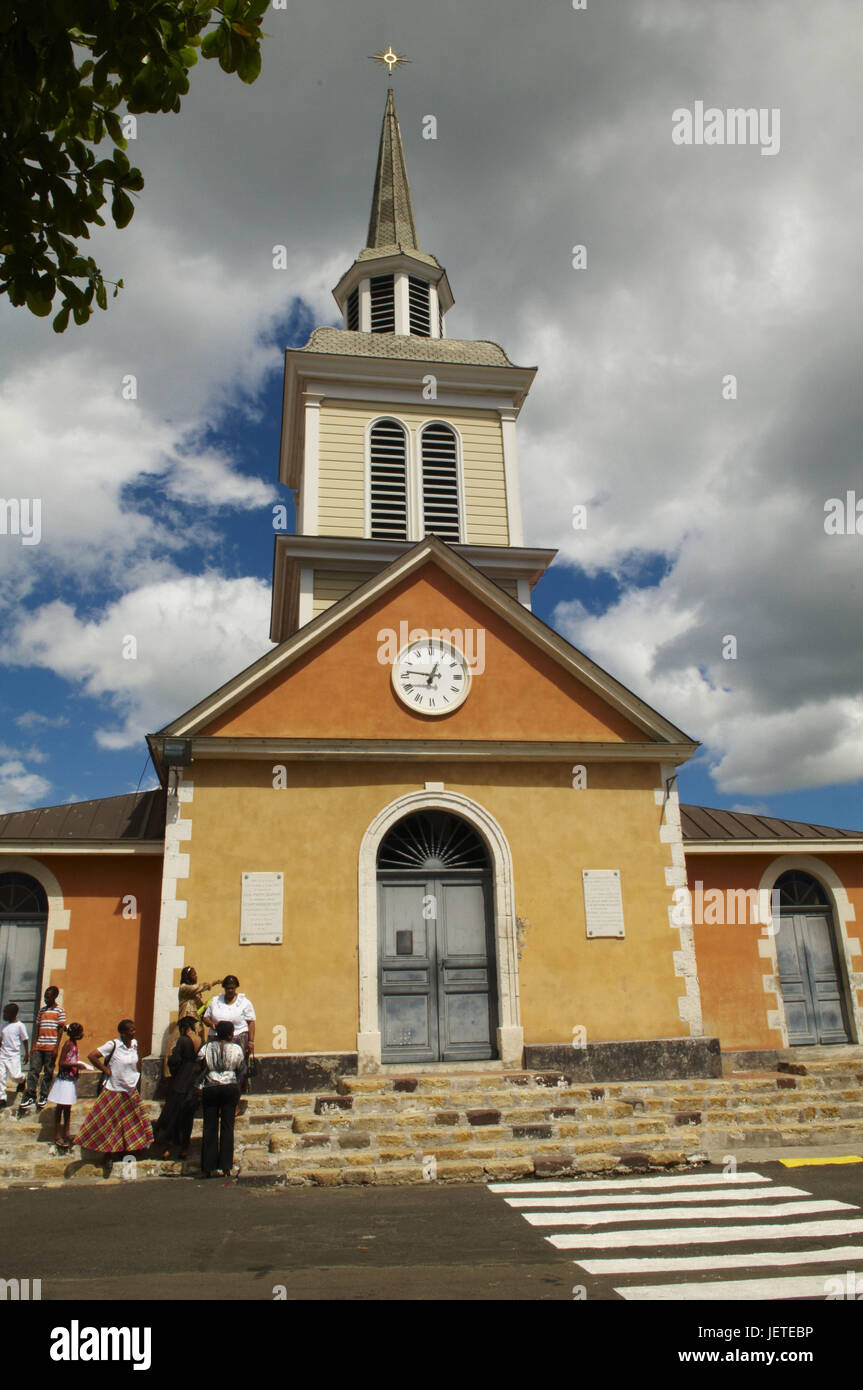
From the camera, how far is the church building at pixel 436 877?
11680 millimetres

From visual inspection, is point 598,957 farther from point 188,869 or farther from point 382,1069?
point 188,869

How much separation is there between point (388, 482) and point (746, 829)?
903 cm

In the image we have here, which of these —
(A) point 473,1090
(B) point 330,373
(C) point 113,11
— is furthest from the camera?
(B) point 330,373

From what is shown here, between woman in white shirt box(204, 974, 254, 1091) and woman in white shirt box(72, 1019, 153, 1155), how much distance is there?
90cm

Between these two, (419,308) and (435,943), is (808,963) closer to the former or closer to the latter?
(435,943)

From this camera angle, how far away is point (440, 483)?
58.7ft

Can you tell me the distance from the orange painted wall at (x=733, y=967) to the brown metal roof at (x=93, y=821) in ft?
26.8

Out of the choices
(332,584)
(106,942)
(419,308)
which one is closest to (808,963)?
(332,584)

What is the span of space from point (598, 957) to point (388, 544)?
25.7 ft

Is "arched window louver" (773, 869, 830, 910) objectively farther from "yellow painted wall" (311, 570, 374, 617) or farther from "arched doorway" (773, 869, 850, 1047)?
"yellow painted wall" (311, 570, 374, 617)

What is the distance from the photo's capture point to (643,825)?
12992 millimetres

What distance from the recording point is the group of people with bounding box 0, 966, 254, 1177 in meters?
8.93

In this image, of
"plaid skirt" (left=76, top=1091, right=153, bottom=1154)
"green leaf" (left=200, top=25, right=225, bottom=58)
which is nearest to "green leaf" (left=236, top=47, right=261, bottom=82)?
"green leaf" (left=200, top=25, right=225, bottom=58)
